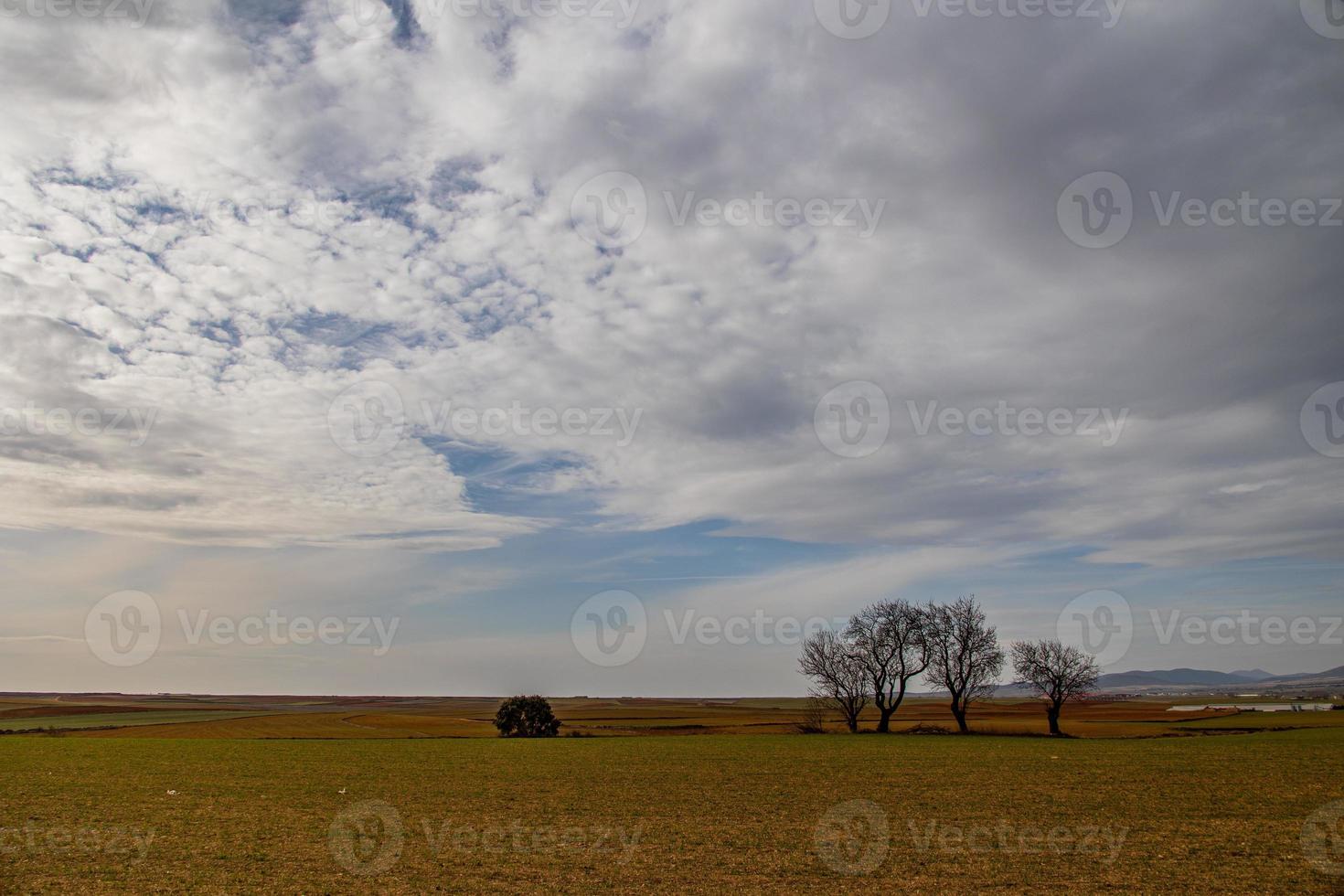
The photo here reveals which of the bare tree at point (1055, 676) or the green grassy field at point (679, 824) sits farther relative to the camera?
the bare tree at point (1055, 676)

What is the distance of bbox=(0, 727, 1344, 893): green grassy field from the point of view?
17484mm

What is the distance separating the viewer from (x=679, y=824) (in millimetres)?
24172

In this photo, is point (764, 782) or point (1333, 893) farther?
point (764, 782)

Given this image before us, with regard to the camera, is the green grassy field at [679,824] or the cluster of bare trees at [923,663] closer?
the green grassy field at [679,824]

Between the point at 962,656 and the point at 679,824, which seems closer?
the point at 679,824

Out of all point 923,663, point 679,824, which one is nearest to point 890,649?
point 923,663

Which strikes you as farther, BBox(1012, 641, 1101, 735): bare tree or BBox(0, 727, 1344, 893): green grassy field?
BBox(1012, 641, 1101, 735): bare tree

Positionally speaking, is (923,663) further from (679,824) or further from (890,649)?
(679,824)

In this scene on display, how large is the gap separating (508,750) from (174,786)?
28.3 metres

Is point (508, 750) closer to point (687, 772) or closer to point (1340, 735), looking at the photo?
point (687, 772)

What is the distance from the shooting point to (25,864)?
18.5 m

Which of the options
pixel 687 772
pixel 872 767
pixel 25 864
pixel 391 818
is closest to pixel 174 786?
pixel 391 818

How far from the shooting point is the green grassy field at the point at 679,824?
1748 cm

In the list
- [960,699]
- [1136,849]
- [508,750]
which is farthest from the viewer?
[960,699]
